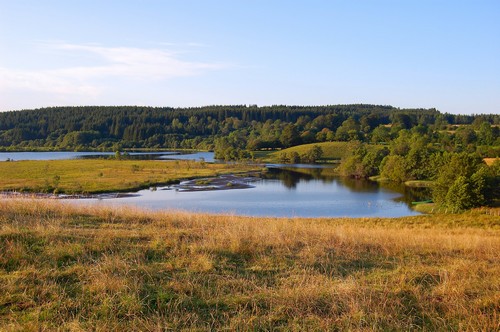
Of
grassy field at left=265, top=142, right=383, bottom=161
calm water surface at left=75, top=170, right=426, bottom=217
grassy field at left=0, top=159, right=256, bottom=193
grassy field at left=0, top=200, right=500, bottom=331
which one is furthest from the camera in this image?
grassy field at left=265, top=142, right=383, bottom=161

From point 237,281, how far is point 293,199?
5482 cm

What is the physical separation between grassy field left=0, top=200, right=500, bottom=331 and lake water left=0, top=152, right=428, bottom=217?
3229 centimetres

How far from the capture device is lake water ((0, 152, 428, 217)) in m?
50.3

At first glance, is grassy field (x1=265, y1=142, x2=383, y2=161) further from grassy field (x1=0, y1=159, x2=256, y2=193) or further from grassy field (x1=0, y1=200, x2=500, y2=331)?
grassy field (x1=0, y1=200, x2=500, y2=331)

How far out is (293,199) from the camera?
61812mm

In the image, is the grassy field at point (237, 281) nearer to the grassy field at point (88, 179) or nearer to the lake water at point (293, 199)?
the lake water at point (293, 199)

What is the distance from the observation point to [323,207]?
55.5 meters

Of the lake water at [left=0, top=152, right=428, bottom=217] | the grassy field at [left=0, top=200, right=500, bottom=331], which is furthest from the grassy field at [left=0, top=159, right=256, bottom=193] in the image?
the grassy field at [left=0, top=200, right=500, bottom=331]

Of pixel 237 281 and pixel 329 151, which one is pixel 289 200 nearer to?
pixel 237 281

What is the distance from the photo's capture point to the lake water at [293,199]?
5034cm

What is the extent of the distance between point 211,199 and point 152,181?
19793 mm

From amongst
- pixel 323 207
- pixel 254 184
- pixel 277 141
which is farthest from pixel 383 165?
pixel 277 141

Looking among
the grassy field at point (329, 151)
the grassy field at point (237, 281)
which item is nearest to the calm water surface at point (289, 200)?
the grassy field at point (237, 281)

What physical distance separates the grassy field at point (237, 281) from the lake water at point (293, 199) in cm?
3229
